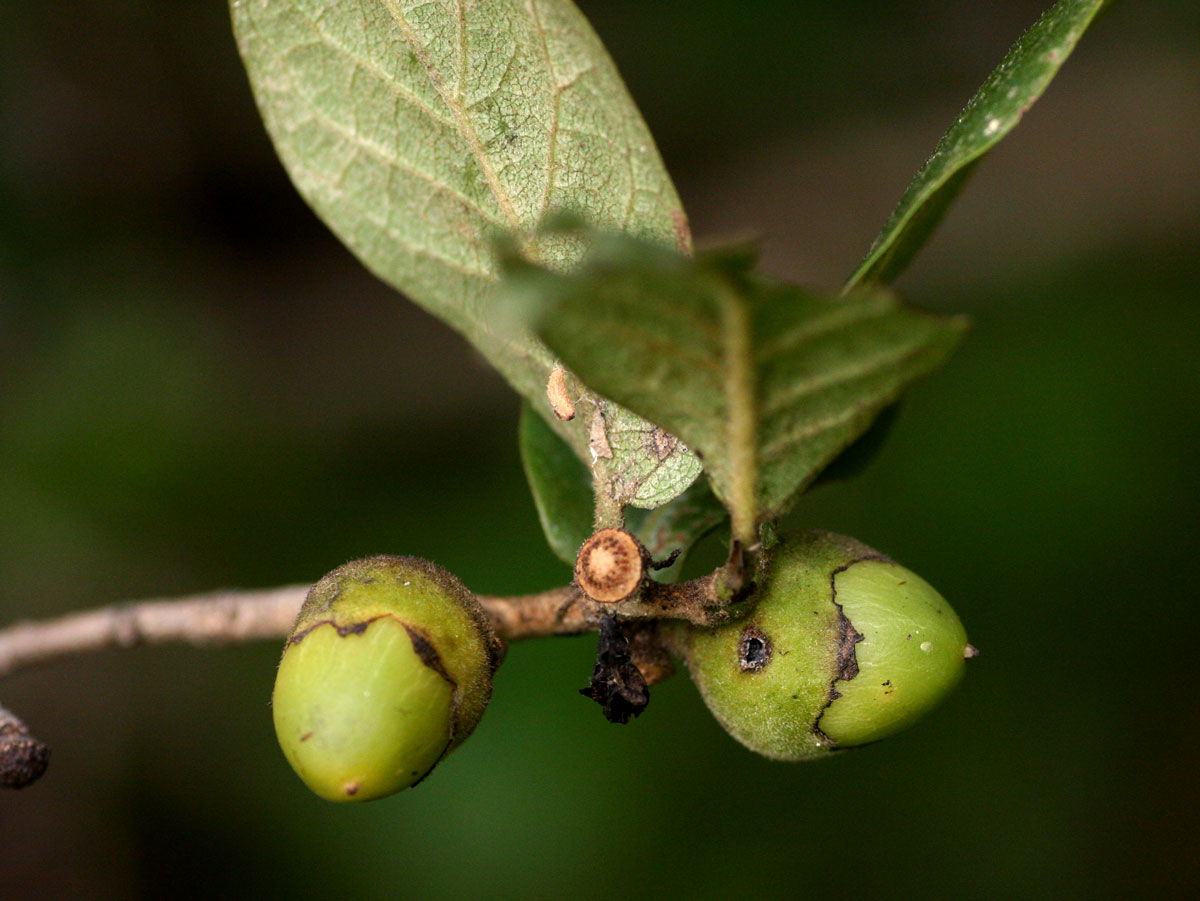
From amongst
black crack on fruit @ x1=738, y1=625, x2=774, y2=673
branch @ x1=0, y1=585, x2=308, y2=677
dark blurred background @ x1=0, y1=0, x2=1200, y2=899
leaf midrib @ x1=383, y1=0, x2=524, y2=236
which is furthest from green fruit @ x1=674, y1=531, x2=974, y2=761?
dark blurred background @ x1=0, y1=0, x2=1200, y2=899

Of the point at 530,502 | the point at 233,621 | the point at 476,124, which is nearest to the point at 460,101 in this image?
the point at 476,124

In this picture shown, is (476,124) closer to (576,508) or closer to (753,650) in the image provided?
(576,508)

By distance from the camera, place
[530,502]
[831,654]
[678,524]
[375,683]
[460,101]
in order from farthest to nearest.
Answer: [530,502] < [678,524] < [460,101] < [831,654] < [375,683]

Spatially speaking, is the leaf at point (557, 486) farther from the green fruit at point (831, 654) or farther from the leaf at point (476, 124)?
the green fruit at point (831, 654)

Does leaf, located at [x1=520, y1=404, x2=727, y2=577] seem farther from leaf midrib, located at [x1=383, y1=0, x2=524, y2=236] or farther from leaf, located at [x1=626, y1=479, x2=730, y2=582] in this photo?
leaf midrib, located at [x1=383, y1=0, x2=524, y2=236]

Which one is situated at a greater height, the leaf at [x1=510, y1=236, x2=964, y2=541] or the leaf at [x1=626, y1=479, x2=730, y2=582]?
the leaf at [x1=510, y1=236, x2=964, y2=541]

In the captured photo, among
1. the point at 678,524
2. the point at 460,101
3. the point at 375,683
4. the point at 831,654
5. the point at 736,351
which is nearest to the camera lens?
the point at 736,351

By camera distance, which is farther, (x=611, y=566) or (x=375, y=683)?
(x=611, y=566)
